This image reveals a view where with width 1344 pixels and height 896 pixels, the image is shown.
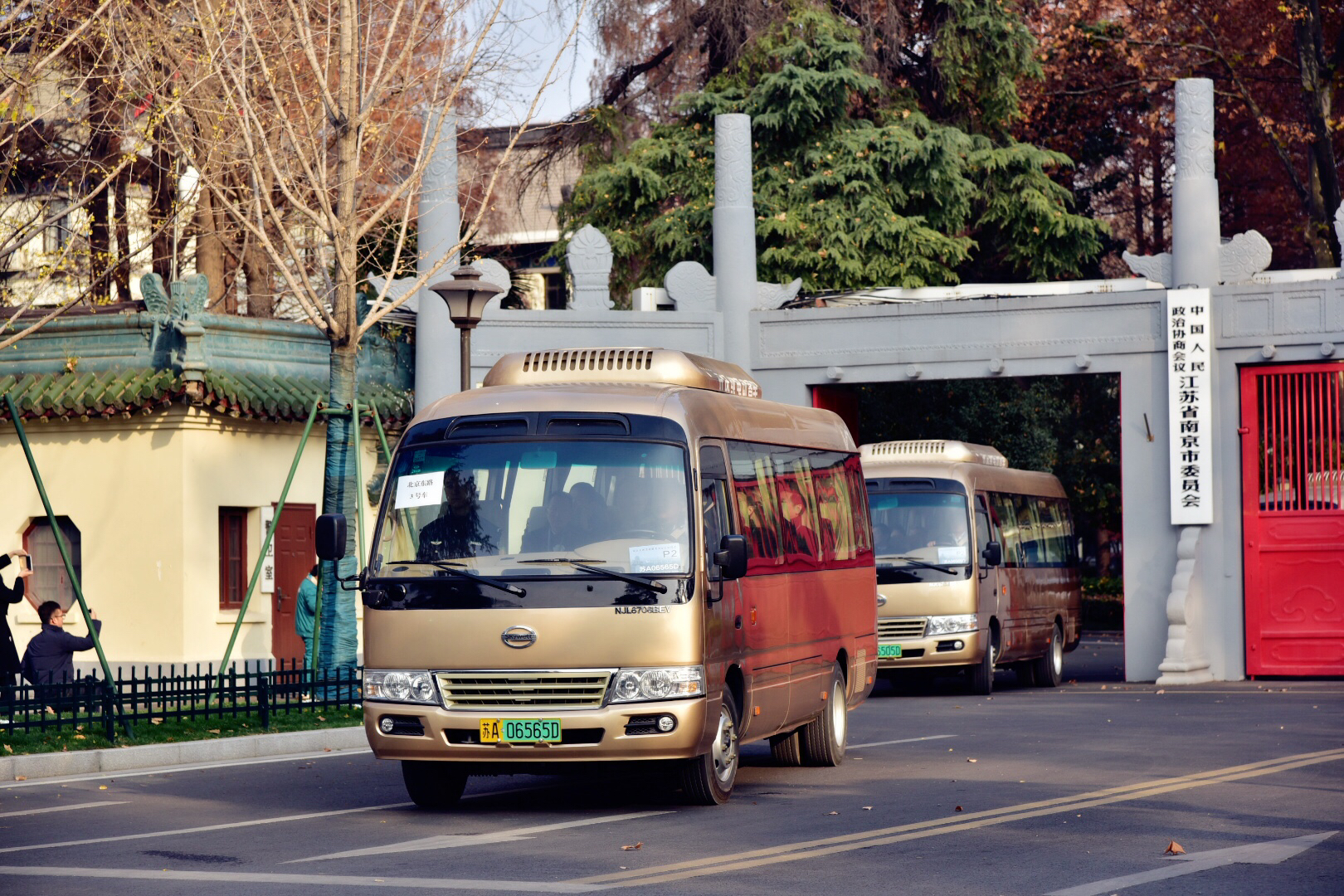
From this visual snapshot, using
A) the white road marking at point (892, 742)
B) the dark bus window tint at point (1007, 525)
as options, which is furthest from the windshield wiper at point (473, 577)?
the dark bus window tint at point (1007, 525)

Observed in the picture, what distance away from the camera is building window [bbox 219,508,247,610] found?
80.9ft

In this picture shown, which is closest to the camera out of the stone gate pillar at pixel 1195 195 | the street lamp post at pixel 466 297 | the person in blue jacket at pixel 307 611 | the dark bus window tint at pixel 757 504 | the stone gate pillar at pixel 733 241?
the dark bus window tint at pixel 757 504

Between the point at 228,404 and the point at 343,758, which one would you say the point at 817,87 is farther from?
the point at 343,758

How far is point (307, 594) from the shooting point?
67.2 feet

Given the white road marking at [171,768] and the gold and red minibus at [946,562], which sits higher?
the gold and red minibus at [946,562]

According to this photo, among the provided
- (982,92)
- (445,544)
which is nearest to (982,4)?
(982,92)

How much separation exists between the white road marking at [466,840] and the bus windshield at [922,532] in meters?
11.2

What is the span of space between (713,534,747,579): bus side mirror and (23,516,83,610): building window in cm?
1564

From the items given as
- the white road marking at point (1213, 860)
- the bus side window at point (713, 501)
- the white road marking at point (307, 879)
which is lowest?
the white road marking at point (1213, 860)

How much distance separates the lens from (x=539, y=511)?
436 inches

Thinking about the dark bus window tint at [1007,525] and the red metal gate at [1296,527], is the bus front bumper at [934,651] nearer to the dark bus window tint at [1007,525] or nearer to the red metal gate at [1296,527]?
the dark bus window tint at [1007,525]

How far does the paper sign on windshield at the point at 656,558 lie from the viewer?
10.9 meters

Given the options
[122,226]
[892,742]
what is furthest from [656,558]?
[122,226]

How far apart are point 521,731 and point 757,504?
2668 mm
